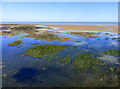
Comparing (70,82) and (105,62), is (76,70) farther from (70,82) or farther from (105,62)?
(105,62)

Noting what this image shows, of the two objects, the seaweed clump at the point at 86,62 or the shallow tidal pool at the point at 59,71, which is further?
the seaweed clump at the point at 86,62

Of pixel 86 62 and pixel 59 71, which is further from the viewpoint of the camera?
pixel 86 62

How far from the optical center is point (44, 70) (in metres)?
13.8

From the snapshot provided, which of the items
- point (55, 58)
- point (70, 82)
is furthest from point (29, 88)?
point (55, 58)

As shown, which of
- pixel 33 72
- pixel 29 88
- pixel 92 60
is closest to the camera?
pixel 29 88

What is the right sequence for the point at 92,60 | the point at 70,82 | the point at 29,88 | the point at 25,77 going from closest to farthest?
1. the point at 29,88
2. the point at 70,82
3. the point at 25,77
4. the point at 92,60

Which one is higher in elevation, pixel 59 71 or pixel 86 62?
pixel 86 62

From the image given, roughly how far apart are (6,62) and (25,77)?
18.9 ft

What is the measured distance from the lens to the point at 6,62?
16.1 meters

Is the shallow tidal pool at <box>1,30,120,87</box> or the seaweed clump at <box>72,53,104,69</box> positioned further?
the seaweed clump at <box>72,53,104,69</box>

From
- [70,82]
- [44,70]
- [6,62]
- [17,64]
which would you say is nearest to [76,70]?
[70,82]

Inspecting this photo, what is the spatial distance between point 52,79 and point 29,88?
8.50 ft

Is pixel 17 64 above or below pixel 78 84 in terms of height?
above

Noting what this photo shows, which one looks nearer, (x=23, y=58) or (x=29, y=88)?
(x=29, y=88)
